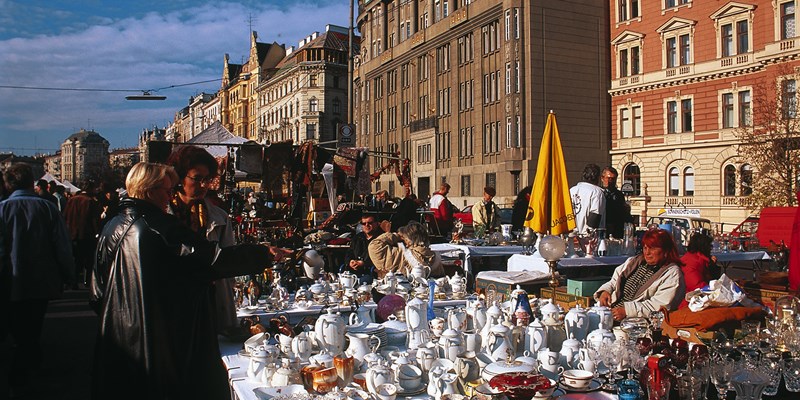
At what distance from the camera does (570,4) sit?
1287 inches

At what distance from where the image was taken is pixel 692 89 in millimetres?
30234

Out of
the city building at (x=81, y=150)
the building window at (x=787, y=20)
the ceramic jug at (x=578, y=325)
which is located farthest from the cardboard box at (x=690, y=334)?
the city building at (x=81, y=150)

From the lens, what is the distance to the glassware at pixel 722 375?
107 inches

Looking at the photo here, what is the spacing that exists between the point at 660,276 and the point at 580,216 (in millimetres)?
3189

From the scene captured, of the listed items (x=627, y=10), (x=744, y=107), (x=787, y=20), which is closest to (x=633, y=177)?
(x=744, y=107)

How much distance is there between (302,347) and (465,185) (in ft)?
112

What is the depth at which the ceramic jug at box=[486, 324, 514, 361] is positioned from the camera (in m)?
3.15

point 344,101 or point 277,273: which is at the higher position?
point 344,101

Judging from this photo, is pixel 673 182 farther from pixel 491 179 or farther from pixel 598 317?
pixel 598 317

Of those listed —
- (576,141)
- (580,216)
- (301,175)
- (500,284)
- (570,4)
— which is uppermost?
(570,4)

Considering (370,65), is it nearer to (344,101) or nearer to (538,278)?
(344,101)

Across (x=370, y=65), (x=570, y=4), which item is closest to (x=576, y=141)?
(x=570, y=4)

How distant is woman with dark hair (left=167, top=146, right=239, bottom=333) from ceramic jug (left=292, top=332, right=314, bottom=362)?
2.29ft

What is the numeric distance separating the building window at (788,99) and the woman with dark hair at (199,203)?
25233mm
